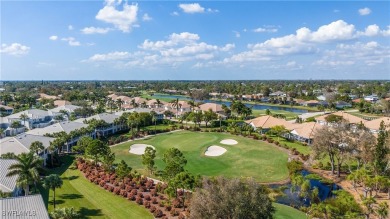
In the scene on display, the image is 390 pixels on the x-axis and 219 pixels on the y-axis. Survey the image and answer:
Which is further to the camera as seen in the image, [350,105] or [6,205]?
[350,105]

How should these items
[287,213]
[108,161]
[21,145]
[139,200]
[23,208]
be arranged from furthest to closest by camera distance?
[21,145] → [108,161] → [139,200] → [287,213] → [23,208]

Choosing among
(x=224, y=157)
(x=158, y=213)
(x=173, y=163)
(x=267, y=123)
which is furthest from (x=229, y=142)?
(x=158, y=213)

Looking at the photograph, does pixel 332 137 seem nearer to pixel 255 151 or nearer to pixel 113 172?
pixel 255 151

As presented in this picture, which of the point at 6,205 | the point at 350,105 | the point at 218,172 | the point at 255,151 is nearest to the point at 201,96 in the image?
the point at 350,105

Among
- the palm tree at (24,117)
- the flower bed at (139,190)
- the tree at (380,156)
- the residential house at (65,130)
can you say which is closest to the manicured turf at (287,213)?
the flower bed at (139,190)

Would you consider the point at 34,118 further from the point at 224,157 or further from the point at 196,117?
the point at 224,157

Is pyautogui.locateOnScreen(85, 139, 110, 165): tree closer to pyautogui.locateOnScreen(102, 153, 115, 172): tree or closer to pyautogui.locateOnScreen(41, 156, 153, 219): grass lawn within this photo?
pyautogui.locateOnScreen(102, 153, 115, 172): tree

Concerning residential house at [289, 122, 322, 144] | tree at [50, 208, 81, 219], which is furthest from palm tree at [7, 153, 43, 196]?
residential house at [289, 122, 322, 144]
